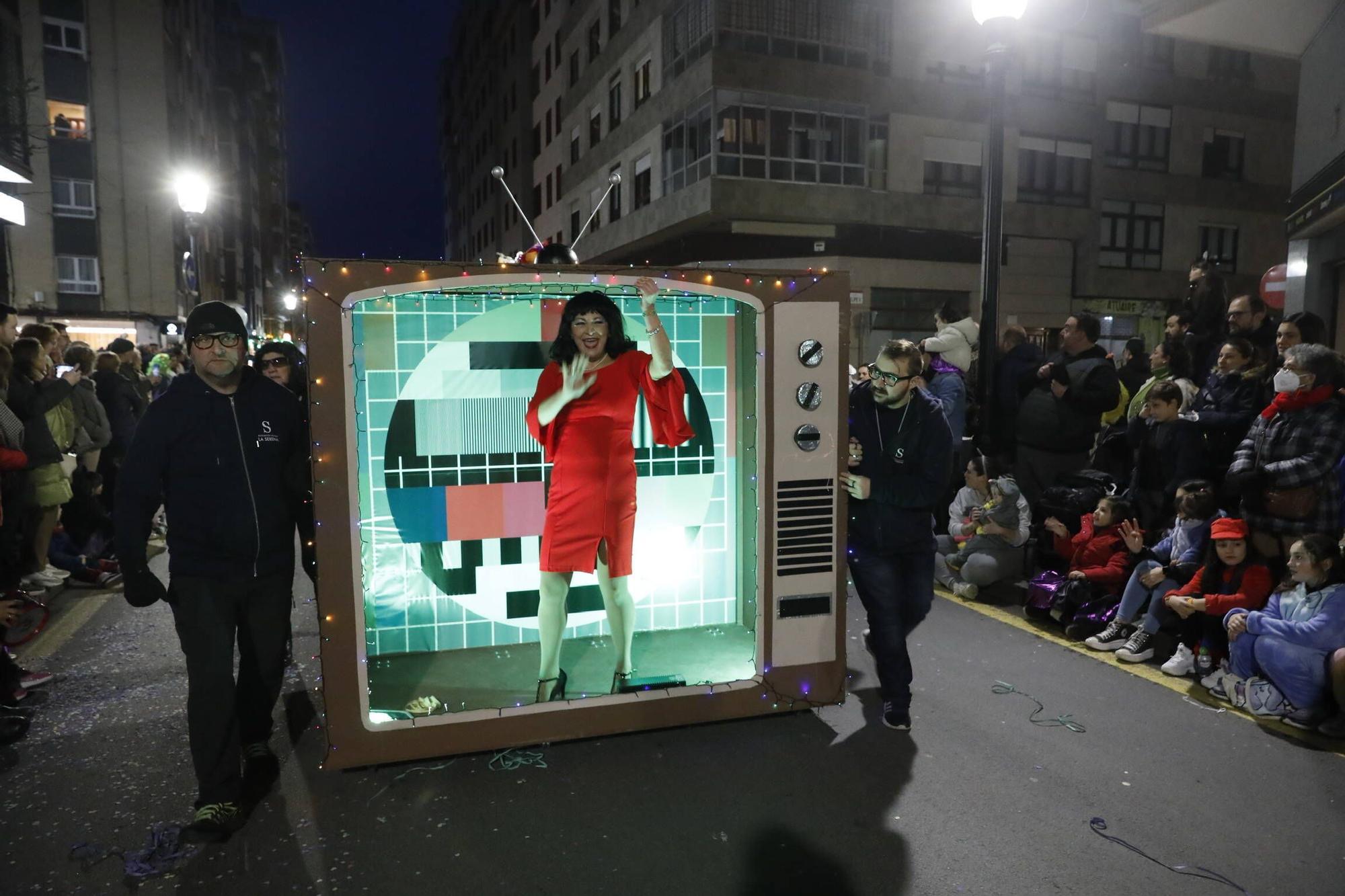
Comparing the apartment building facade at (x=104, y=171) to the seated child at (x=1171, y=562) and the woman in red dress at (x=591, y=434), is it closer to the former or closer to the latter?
the woman in red dress at (x=591, y=434)

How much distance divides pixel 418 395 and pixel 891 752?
3083mm

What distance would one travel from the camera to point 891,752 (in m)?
4.10

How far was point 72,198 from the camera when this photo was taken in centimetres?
2938

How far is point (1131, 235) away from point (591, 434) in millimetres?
26716

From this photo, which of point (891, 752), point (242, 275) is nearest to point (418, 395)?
point (891, 752)

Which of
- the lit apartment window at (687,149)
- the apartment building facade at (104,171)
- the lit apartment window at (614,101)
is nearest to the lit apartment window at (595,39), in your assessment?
the lit apartment window at (614,101)

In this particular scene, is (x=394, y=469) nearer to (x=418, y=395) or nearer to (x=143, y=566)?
(x=418, y=395)

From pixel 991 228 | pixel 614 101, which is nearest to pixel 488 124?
pixel 614 101

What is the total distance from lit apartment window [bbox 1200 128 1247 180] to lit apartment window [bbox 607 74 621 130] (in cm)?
1807

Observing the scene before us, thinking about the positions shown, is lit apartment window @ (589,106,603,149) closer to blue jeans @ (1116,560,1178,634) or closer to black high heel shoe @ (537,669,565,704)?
blue jeans @ (1116,560,1178,634)

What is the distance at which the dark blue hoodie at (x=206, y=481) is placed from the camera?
11.2 feet

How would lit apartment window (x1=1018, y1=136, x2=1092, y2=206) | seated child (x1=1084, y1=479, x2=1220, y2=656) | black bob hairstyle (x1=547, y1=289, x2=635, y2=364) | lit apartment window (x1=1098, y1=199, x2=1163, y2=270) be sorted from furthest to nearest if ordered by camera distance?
lit apartment window (x1=1098, y1=199, x2=1163, y2=270), lit apartment window (x1=1018, y1=136, x2=1092, y2=206), seated child (x1=1084, y1=479, x2=1220, y2=656), black bob hairstyle (x1=547, y1=289, x2=635, y2=364)

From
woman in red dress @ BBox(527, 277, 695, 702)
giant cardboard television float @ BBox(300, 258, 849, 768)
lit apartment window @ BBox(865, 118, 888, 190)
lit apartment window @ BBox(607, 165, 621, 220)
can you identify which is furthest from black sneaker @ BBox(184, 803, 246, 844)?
lit apartment window @ BBox(607, 165, 621, 220)

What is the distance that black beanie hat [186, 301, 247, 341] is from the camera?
346cm
